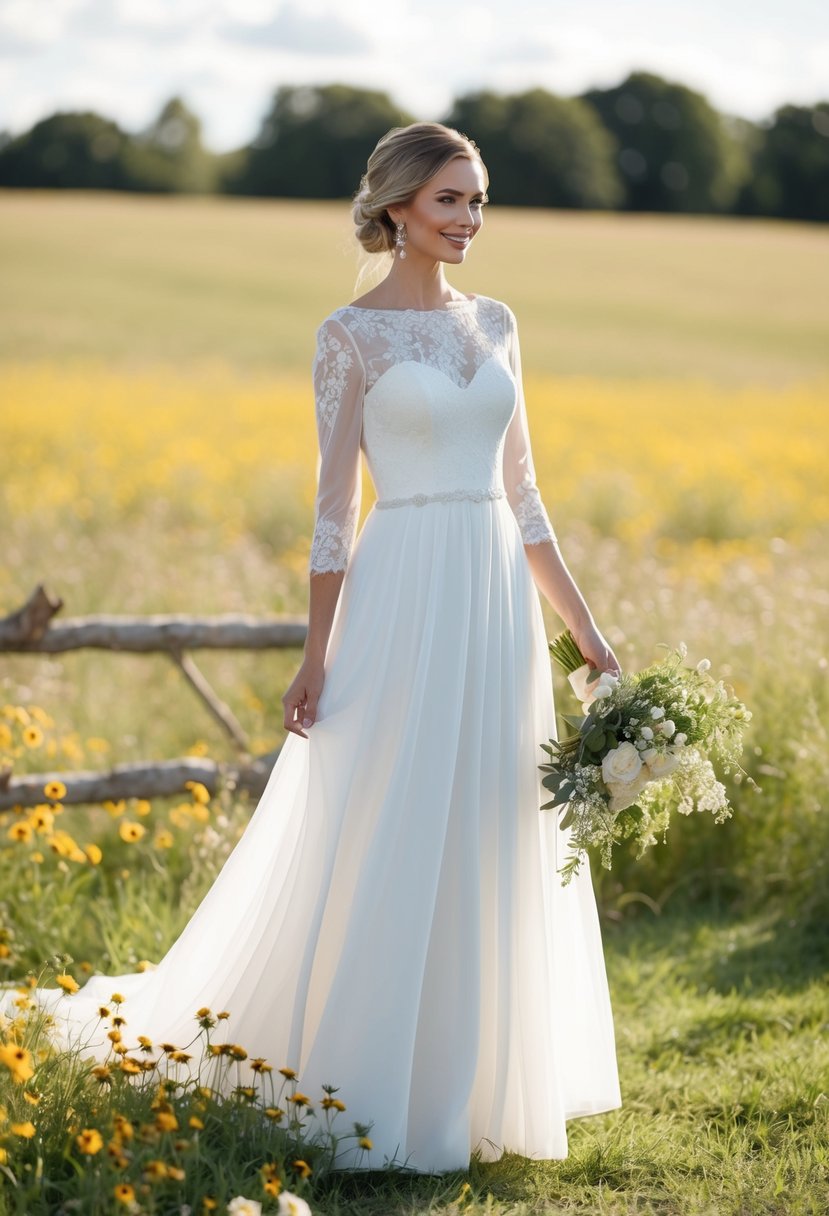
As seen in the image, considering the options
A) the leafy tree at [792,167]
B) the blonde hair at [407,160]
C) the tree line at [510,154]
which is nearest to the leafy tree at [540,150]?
the tree line at [510,154]

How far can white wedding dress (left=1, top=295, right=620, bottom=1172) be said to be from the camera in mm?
3137

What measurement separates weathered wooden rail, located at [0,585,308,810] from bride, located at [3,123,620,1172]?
1.77 meters

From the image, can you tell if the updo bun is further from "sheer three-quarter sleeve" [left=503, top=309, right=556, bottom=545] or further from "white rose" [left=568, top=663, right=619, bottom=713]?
"white rose" [left=568, top=663, right=619, bottom=713]

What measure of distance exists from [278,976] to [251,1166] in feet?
1.59

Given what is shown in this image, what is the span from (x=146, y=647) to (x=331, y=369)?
250 cm

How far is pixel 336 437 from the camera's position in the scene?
3242 mm

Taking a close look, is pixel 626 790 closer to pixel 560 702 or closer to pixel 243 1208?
pixel 243 1208

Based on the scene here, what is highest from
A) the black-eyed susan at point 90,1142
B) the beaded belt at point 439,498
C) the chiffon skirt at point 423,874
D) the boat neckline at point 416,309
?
the boat neckline at point 416,309

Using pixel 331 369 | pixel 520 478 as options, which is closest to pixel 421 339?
pixel 331 369

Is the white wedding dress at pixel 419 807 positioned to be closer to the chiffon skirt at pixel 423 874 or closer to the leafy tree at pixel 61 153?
the chiffon skirt at pixel 423 874

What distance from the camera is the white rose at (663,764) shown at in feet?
10.1

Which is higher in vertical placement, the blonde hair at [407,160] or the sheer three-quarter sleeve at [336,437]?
the blonde hair at [407,160]

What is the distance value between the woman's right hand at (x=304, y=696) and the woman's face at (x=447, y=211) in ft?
3.53

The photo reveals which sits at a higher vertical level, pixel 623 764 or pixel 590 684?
pixel 590 684
